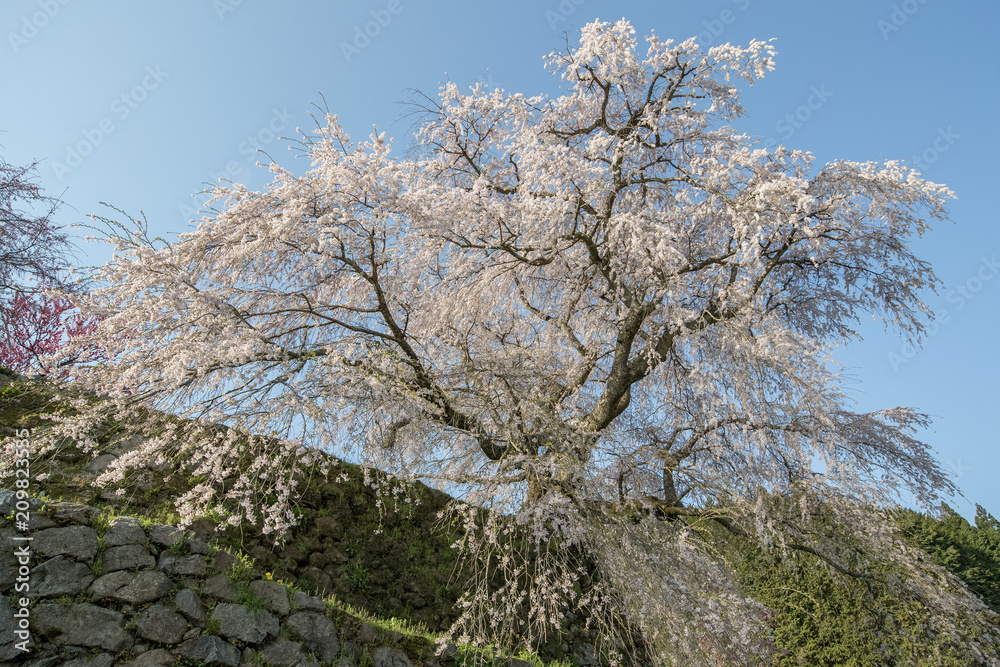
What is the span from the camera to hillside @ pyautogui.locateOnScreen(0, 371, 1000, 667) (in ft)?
13.1

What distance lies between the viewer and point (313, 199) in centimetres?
506

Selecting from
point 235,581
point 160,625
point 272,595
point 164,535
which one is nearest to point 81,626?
point 160,625

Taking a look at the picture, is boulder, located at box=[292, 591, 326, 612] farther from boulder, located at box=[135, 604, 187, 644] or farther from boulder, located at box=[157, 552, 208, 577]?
boulder, located at box=[135, 604, 187, 644]

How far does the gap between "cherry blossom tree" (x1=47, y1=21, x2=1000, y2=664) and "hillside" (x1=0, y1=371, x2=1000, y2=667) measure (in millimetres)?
442

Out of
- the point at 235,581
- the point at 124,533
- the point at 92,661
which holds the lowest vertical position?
the point at 92,661

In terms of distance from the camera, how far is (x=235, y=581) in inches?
184

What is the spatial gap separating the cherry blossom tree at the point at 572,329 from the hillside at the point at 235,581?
442 mm

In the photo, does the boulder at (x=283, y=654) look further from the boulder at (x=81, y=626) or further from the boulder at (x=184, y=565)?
the boulder at (x=81, y=626)

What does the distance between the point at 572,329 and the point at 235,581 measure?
5.12 meters

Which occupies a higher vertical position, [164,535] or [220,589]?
[164,535]

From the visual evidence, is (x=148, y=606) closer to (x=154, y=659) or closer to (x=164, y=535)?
(x=154, y=659)

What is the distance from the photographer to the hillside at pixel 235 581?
401 centimetres

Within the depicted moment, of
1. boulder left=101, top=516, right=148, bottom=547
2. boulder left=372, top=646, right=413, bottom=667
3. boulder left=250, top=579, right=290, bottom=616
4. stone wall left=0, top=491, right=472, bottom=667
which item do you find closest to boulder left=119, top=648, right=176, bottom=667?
stone wall left=0, top=491, right=472, bottom=667

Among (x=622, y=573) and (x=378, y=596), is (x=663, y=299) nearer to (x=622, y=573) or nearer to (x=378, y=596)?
(x=622, y=573)
